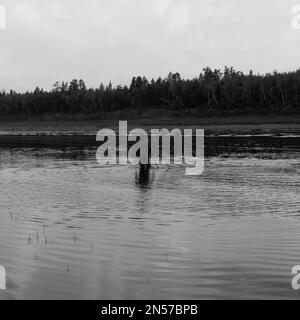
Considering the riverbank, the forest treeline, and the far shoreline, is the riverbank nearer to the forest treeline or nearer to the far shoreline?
the far shoreline

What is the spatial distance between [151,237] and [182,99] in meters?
124

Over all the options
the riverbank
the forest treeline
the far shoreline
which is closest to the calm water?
the riverbank

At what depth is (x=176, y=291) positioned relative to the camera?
9570 millimetres

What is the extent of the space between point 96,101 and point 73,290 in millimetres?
149500

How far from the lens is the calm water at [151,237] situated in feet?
32.6

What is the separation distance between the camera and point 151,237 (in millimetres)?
13961

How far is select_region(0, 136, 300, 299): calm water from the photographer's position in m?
9.92

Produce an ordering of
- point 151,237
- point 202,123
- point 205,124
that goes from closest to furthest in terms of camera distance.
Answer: point 151,237
point 205,124
point 202,123

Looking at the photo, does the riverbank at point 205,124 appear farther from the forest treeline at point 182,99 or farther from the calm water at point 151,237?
the calm water at point 151,237

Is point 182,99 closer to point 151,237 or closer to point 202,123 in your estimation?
point 202,123

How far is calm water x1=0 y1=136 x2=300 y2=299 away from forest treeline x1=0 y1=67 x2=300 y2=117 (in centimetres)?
9051

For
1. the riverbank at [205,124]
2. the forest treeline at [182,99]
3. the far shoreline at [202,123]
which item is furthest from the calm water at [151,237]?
the forest treeline at [182,99]

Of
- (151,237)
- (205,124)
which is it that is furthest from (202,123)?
(151,237)

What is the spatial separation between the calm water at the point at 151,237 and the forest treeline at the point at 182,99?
90.5 m
